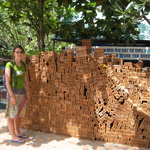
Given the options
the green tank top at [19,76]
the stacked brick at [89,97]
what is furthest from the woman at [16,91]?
the stacked brick at [89,97]

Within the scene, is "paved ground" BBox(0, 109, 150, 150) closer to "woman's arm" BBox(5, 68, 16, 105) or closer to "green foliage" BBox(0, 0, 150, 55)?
"woman's arm" BBox(5, 68, 16, 105)

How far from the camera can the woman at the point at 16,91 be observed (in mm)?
3523

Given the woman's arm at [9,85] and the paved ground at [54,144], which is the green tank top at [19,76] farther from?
the paved ground at [54,144]

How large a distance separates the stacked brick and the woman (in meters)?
0.55

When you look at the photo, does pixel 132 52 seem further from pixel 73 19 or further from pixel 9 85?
pixel 9 85

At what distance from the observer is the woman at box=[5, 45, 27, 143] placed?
3.52 metres

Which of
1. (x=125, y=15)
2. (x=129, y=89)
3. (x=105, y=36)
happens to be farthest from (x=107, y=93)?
(x=105, y=36)

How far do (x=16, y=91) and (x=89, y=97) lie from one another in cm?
136

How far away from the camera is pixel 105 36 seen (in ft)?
24.3

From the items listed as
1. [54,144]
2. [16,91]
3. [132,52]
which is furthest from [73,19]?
[54,144]

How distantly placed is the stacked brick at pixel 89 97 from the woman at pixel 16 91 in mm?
555

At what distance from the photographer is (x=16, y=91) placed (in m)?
3.67

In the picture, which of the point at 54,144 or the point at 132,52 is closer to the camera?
the point at 54,144

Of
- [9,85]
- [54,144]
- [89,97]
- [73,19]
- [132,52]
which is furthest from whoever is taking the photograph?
[73,19]
